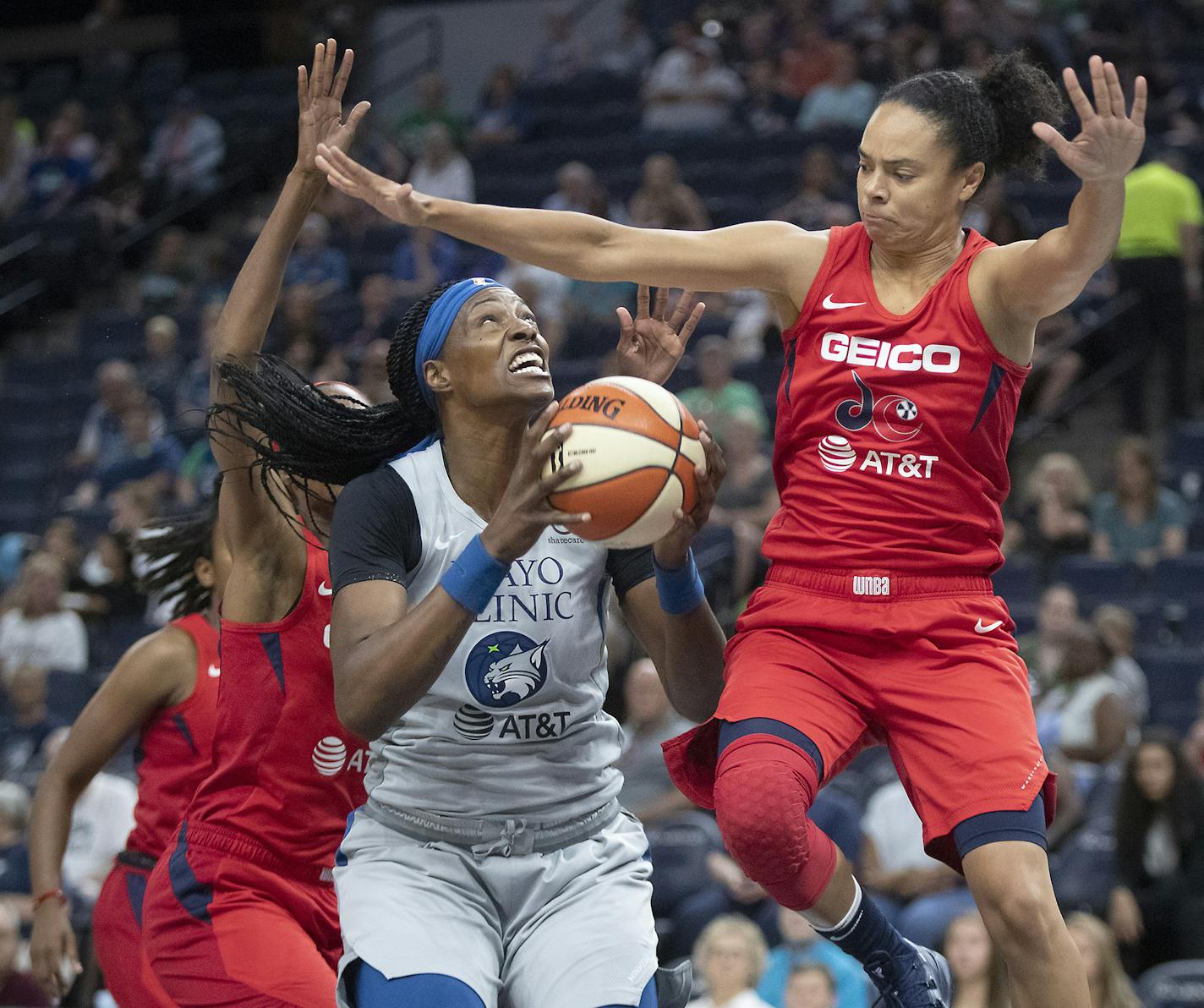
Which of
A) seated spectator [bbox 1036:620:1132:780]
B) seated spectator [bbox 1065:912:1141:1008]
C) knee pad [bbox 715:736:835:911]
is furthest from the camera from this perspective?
seated spectator [bbox 1036:620:1132:780]

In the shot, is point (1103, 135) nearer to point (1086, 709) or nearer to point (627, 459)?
point (627, 459)

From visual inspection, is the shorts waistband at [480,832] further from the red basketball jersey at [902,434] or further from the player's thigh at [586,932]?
the red basketball jersey at [902,434]

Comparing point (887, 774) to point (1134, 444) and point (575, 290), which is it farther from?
point (575, 290)

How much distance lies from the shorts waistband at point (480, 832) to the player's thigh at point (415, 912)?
0.7 inches

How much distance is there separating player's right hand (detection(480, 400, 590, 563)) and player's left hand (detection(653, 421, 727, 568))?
320 millimetres

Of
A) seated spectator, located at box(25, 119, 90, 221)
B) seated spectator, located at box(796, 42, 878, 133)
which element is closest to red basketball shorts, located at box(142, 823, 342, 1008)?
seated spectator, located at box(796, 42, 878, 133)

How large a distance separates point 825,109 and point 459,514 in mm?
9824

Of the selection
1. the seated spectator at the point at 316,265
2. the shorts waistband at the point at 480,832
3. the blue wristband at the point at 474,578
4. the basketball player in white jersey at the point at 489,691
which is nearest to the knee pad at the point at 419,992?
the basketball player in white jersey at the point at 489,691

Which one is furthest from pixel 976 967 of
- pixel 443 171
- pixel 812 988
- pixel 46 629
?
pixel 443 171

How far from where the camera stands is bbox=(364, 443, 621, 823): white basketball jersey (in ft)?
11.5

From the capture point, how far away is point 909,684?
3.63 m

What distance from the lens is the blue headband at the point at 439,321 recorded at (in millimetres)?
3691

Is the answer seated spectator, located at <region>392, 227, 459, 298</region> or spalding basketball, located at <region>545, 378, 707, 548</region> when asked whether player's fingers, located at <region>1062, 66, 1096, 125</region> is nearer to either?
spalding basketball, located at <region>545, 378, 707, 548</region>

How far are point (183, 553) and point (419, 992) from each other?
6.25ft
